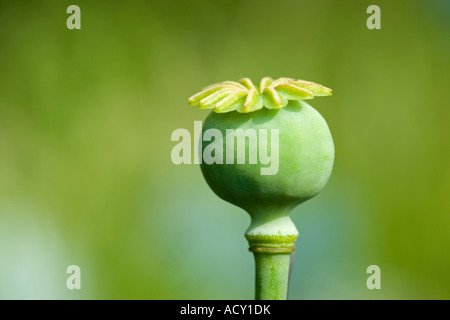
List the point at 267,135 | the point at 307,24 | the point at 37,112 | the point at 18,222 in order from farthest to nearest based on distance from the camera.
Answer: the point at 307,24 < the point at 37,112 < the point at 18,222 < the point at 267,135

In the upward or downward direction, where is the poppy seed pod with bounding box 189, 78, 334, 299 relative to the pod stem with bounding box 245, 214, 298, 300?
upward

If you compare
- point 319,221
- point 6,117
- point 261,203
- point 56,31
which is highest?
point 56,31

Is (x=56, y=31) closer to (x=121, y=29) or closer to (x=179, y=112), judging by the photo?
(x=121, y=29)

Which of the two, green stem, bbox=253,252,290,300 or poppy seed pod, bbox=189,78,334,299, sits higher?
poppy seed pod, bbox=189,78,334,299

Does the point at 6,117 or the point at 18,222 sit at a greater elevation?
the point at 6,117

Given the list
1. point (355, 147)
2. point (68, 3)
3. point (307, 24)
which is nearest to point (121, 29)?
point (68, 3)

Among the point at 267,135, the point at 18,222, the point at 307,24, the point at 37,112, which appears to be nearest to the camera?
the point at 267,135

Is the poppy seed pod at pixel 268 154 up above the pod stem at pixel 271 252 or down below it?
above

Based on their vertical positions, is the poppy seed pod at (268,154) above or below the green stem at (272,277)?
above
